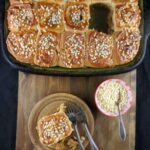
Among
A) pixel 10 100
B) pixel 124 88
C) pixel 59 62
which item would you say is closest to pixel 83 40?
pixel 59 62

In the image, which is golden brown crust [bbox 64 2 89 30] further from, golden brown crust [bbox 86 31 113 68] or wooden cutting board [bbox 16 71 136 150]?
wooden cutting board [bbox 16 71 136 150]

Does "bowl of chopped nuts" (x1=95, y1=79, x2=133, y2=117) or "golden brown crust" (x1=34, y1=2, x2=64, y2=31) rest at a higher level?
"golden brown crust" (x1=34, y1=2, x2=64, y2=31)

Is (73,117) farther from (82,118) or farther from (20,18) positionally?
(20,18)

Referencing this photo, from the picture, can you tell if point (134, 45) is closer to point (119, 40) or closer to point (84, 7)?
point (119, 40)

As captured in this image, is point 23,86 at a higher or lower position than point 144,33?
lower

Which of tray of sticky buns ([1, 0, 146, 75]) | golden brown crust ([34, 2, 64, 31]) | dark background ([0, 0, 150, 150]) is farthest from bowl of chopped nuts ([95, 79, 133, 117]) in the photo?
golden brown crust ([34, 2, 64, 31])

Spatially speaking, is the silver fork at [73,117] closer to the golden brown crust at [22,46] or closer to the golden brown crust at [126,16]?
the golden brown crust at [22,46]
